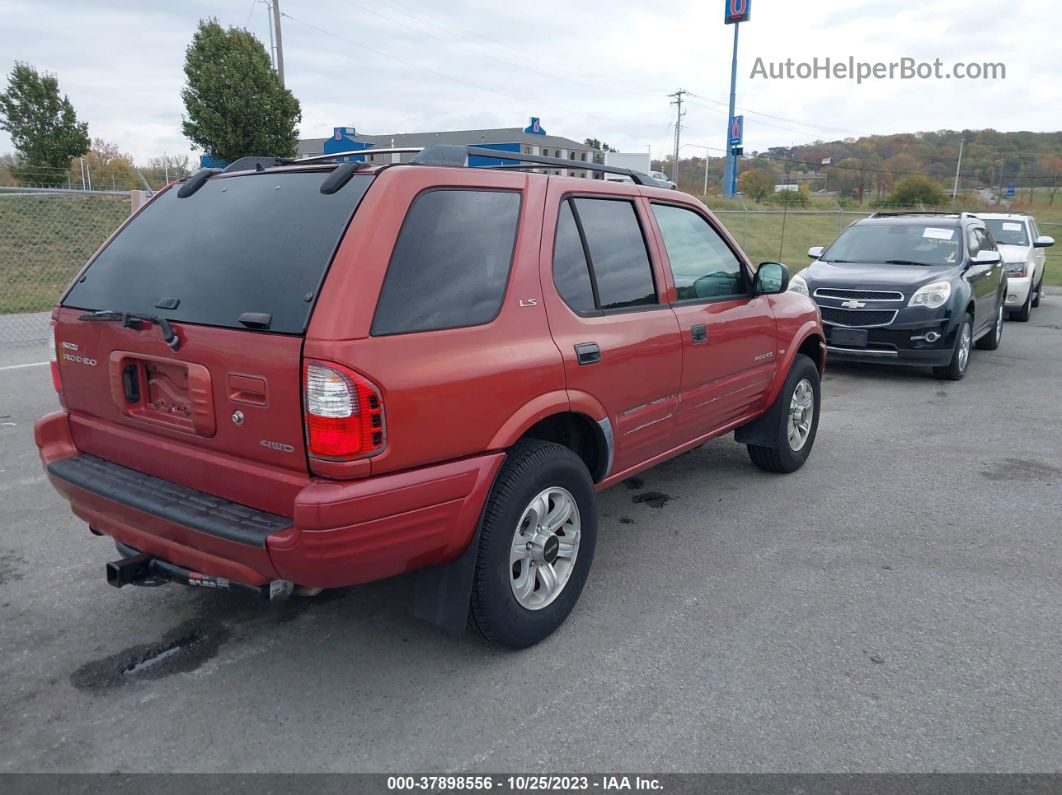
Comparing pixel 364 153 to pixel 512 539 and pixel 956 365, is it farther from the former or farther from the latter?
pixel 956 365

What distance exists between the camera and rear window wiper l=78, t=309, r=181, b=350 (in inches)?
107

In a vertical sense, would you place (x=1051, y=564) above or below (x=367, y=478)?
below

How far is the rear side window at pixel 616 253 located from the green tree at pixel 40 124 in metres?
27.0

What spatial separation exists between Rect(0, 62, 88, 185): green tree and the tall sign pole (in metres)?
27.6

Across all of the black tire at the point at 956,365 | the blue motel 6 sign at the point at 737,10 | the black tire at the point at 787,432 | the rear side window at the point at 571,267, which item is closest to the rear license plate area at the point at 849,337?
the black tire at the point at 956,365

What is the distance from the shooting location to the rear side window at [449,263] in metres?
2.63

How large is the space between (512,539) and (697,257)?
2.06 metres

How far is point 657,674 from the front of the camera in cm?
303

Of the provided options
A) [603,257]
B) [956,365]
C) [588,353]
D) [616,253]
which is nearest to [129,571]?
[588,353]

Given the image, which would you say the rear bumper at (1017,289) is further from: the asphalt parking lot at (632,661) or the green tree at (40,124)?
the green tree at (40,124)

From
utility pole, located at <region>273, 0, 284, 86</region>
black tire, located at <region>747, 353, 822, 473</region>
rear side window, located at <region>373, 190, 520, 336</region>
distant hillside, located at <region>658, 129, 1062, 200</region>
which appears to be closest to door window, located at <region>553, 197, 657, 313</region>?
rear side window, located at <region>373, 190, 520, 336</region>

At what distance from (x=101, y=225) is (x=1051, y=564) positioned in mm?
17291
